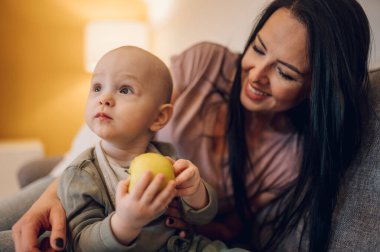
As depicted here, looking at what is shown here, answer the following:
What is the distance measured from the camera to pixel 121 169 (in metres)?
0.69

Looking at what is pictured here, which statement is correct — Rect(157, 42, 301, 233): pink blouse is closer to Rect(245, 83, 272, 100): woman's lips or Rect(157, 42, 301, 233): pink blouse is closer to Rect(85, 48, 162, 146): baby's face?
Rect(245, 83, 272, 100): woman's lips

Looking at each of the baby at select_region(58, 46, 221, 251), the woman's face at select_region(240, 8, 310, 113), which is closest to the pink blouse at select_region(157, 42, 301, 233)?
the woman's face at select_region(240, 8, 310, 113)

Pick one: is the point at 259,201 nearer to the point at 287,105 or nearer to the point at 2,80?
the point at 287,105

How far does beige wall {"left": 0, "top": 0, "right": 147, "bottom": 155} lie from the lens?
2.18 meters

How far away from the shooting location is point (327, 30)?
82 centimetres

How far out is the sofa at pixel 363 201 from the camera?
0.76 meters

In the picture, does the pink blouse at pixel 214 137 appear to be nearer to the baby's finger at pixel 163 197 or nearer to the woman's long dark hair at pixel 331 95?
the woman's long dark hair at pixel 331 95

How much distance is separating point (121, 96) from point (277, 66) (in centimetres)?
43

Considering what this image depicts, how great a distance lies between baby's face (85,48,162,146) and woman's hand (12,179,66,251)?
169 mm

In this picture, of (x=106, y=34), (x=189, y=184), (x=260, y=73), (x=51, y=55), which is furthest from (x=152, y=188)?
(x=51, y=55)

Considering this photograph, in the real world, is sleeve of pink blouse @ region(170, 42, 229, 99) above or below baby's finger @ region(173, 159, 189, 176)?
below

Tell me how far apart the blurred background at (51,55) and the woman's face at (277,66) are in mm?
1131

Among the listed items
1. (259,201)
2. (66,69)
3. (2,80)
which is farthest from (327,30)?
(2,80)

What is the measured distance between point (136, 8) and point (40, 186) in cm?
180
